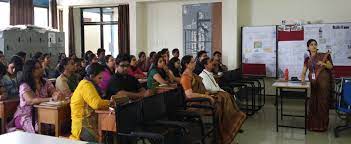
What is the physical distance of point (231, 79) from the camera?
6.98 metres

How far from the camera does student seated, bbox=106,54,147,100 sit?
4254 mm

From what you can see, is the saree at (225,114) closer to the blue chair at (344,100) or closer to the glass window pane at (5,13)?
the blue chair at (344,100)

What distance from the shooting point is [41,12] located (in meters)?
10.3

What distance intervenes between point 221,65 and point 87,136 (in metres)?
5.16

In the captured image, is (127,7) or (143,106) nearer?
(143,106)

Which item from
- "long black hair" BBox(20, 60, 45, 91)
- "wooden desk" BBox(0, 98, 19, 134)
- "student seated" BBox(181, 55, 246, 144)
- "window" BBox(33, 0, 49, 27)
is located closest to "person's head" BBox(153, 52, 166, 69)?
"student seated" BBox(181, 55, 246, 144)

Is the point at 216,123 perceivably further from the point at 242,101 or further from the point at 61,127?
the point at 242,101

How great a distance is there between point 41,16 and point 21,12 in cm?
102

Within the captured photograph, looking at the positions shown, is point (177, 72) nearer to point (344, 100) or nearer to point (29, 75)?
point (344, 100)

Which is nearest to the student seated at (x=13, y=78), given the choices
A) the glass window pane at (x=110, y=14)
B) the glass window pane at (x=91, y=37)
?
the glass window pane at (x=110, y=14)

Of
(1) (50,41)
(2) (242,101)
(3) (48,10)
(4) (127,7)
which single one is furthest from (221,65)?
(3) (48,10)

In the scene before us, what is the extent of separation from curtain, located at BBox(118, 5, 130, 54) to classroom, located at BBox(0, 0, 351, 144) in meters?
0.03

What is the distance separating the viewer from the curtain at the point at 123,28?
380 inches

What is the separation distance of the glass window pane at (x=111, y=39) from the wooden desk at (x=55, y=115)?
668 centimetres
